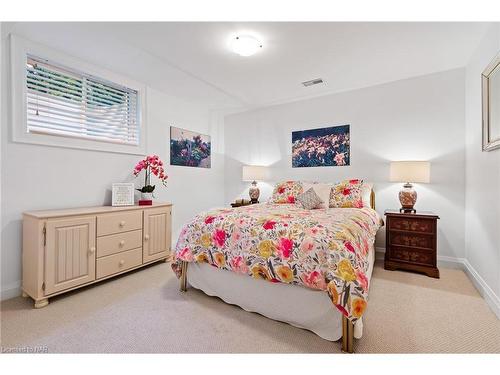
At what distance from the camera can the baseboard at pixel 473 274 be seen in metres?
1.90

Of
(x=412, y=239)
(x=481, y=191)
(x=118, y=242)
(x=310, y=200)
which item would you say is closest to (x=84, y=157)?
(x=118, y=242)

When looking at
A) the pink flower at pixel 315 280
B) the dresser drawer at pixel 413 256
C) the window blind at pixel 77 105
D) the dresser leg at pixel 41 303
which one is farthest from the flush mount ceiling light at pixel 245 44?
the dresser leg at pixel 41 303


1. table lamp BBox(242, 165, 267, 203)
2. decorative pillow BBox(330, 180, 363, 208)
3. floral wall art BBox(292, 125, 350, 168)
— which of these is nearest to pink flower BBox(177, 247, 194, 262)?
decorative pillow BBox(330, 180, 363, 208)

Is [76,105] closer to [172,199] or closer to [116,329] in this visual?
[172,199]

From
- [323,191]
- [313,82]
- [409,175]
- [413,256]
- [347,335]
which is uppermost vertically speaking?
[313,82]

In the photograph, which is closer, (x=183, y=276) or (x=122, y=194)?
(x=183, y=276)

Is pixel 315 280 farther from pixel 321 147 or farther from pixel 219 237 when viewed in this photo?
pixel 321 147

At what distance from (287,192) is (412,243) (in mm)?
1598

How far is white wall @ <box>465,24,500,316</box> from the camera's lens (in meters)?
1.97

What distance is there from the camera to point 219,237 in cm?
203
